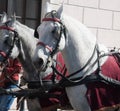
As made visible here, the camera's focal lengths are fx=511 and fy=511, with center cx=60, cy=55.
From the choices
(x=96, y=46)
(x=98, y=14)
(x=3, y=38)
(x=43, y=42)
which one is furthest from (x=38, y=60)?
(x=98, y=14)

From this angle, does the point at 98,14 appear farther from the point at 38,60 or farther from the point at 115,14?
the point at 38,60

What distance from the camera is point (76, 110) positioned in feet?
15.6

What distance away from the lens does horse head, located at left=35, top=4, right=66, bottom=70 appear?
4.55m

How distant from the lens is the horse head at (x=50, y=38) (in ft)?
14.9

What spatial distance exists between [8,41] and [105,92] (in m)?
1.39

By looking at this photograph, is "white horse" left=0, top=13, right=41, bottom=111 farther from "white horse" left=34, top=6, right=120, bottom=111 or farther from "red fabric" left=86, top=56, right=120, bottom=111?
"red fabric" left=86, top=56, right=120, bottom=111

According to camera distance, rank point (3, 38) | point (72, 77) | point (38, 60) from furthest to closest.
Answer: point (3, 38)
point (72, 77)
point (38, 60)

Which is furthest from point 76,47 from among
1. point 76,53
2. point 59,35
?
point 59,35

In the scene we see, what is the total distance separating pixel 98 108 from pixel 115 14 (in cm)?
560

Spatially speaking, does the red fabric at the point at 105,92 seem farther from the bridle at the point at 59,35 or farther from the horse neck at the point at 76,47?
the bridle at the point at 59,35

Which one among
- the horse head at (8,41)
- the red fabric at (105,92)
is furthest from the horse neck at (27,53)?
the red fabric at (105,92)

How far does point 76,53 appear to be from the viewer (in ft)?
15.5

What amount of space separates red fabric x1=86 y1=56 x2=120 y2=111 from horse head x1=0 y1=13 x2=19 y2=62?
1.19 metres

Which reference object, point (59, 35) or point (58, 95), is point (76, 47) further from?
point (58, 95)
